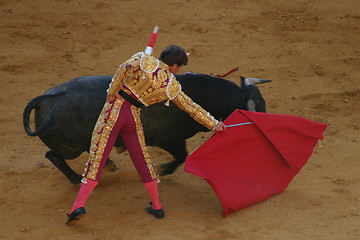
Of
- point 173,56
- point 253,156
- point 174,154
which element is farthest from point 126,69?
point 174,154

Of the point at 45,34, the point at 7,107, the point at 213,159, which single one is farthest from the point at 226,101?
the point at 45,34

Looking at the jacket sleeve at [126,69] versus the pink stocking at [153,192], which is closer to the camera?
the jacket sleeve at [126,69]

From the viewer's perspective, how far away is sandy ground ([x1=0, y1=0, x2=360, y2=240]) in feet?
16.0

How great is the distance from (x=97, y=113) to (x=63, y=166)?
2.22ft

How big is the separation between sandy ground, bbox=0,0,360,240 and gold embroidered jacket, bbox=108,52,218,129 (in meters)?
0.98

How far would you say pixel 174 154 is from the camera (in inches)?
234

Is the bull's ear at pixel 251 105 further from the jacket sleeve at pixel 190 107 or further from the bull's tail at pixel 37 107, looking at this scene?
the bull's tail at pixel 37 107

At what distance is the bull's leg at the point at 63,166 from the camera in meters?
5.54

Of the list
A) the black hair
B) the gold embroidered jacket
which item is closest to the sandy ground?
the gold embroidered jacket

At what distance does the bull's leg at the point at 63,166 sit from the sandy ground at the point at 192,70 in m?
0.10

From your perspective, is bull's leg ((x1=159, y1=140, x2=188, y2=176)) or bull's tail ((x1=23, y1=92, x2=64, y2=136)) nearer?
bull's tail ((x1=23, y1=92, x2=64, y2=136))

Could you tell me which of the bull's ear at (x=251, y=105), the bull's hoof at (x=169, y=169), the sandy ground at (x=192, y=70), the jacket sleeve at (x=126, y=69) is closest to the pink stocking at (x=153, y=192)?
the sandy ground at (x=192, y=70)

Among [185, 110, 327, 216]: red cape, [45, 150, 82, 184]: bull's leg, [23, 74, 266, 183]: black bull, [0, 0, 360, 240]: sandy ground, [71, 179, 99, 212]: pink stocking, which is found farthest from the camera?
[45, 150, 82, 184]: bull's leg

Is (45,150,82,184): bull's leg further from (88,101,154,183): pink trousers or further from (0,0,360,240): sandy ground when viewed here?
(88,101,154,183): pink trousers
